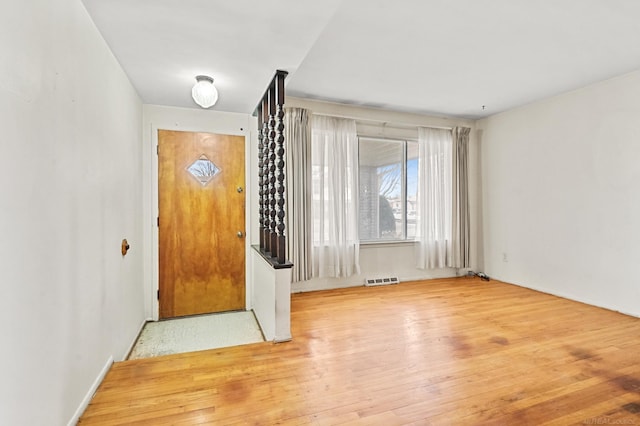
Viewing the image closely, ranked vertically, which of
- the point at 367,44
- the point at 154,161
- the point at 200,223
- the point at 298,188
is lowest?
the point at 200,223

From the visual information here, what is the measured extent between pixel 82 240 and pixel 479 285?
4.67m

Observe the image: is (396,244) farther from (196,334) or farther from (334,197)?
(196,334)

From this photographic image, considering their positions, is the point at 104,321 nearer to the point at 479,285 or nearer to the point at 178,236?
the point at 178,236

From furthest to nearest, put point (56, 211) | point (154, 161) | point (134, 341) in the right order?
point (154, 161) → point (134, 341) → point (56, 211)

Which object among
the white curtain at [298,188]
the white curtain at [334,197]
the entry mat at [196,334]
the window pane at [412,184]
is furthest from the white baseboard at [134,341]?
the window pane at [412,184]

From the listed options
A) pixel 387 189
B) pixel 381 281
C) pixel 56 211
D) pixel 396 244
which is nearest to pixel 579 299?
pixel 396 244

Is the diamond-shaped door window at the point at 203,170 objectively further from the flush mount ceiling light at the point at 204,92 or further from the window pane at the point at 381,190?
the window pane at the point at 381,190

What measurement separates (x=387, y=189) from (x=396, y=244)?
2.77ft

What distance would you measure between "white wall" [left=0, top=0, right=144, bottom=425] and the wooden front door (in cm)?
100

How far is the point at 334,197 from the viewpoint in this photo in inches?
165

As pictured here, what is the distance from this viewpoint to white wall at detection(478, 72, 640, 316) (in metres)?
3.36

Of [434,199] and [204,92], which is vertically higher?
[204,92]

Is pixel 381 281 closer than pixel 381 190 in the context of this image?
Yes

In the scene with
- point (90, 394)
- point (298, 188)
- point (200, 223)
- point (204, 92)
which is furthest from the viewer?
point (298, 188)
